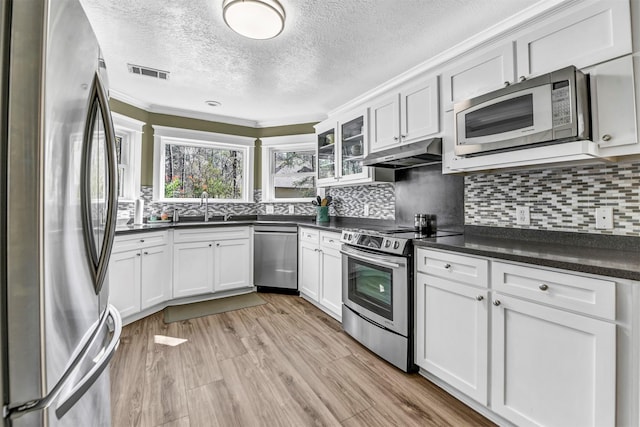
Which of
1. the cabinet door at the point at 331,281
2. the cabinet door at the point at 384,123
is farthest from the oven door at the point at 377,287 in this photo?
the cabinet door at the point at 384,123

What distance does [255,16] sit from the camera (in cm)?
180

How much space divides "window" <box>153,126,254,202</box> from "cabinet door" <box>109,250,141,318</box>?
122 centimetres

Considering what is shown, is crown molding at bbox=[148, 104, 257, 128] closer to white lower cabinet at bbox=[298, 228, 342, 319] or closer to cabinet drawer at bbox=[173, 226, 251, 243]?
cabinet drawer at bbox=[173, 226, 251, 243]

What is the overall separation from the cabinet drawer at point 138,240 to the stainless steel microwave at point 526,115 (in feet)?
9.62

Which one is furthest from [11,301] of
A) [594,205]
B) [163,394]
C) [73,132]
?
[594,205]

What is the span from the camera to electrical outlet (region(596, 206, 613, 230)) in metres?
1.61

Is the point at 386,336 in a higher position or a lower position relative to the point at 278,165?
lower

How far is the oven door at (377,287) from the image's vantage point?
2039mm

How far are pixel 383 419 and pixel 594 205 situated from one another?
5.63 ft

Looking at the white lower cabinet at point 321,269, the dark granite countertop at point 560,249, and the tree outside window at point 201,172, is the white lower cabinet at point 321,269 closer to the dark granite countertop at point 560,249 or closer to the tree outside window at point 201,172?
the dark granite countertop at point 560,249

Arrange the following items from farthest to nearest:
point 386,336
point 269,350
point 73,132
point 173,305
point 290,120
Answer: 1. point 290,120
2. point 173,305
3. point 269,350
4. point 386,336
5. point 73,132

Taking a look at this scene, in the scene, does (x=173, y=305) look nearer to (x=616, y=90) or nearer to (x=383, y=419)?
(x=383, y=419)

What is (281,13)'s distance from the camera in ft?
6.10

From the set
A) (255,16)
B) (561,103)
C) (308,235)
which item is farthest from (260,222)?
(561,103)
